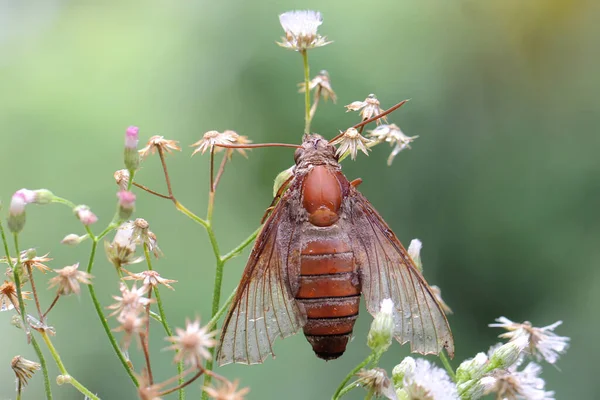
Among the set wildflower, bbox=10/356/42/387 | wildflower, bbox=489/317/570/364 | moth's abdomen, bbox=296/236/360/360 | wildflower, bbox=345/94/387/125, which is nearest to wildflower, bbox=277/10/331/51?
wildflower, bbox=345/94/387/125

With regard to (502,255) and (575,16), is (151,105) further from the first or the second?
(575,16)

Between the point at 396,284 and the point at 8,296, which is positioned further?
the point at 396,284

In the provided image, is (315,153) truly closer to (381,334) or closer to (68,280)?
(381,334)

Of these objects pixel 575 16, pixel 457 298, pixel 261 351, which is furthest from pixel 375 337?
pixel 575 16

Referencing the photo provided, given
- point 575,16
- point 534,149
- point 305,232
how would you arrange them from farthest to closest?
point 575,16
point 534,149
point 305,232

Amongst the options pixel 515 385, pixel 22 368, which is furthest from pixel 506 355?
pixel 22 368

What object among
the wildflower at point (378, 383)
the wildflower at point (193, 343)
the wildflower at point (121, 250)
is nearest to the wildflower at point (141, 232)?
the wildflower at point (121, 250)
